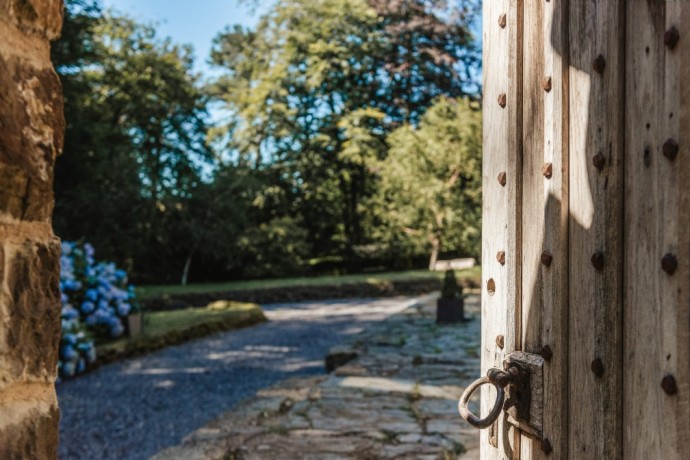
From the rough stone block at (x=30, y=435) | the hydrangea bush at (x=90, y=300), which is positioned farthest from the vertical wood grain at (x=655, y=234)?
the hydrangea bush at (x=90, y=300)

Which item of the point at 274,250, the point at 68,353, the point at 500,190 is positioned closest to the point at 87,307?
the point at 68,353

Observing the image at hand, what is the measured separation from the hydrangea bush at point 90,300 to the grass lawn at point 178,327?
0.26m

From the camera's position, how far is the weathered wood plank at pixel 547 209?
1196mm

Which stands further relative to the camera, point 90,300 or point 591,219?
point 90,300

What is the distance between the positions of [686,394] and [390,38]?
2317 cm

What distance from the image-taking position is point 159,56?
23859 millimetres

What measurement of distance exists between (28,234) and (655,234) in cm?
109

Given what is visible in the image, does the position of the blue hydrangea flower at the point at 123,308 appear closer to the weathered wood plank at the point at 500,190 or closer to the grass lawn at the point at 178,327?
the grass lawn at the point at 178,327

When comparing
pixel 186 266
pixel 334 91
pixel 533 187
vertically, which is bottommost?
pixel 186 266

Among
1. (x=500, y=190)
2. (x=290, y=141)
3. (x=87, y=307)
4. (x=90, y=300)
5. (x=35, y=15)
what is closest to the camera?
(x=35, y=15)

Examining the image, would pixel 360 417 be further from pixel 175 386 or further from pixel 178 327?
pixel 178 327

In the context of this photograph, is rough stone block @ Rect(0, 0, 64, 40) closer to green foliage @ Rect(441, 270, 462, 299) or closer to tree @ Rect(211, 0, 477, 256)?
green foliage @ Rect(441, 270, 462, 299)

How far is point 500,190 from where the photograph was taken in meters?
1.42

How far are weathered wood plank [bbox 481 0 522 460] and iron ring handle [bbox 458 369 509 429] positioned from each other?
3.2 inches
